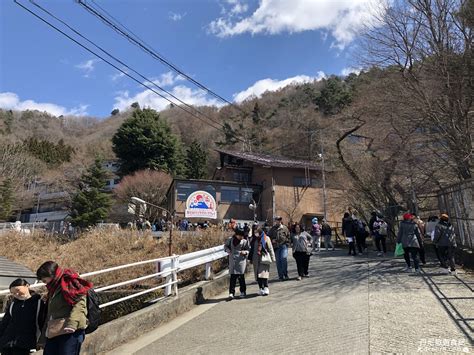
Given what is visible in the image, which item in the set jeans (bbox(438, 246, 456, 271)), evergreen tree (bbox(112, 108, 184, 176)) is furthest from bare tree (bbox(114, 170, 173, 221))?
jeans (bbox(438, 246, 456, 271))

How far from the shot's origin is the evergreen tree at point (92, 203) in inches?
1299

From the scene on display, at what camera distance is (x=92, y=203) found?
33.7m

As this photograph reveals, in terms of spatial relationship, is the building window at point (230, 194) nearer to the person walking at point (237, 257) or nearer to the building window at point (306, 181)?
the building window at point (306, 181)

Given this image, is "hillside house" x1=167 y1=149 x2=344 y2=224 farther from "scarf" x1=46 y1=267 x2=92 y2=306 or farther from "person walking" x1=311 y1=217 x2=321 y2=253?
"scarf" x1=46 y1=267 x2=92 y2=306

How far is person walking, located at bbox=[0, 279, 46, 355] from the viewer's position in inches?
150

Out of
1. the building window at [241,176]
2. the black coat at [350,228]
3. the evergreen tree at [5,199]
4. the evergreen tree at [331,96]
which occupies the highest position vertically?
the evergreen tree at [331,96]

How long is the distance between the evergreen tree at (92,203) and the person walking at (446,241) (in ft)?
94.0

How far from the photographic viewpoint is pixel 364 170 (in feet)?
68.7

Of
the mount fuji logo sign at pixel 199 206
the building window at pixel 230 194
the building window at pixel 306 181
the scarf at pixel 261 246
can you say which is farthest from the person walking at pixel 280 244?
the building window at pixel 306 181

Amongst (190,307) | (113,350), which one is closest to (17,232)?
(190,307)

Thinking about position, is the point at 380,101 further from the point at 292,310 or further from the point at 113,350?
the point at 113,350

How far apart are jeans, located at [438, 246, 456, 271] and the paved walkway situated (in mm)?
424

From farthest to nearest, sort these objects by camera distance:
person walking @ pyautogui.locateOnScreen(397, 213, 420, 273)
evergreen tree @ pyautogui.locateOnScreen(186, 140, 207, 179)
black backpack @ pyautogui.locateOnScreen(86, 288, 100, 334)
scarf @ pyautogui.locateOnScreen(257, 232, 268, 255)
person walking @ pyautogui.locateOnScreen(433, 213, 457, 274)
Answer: evergreen tree @ pyautogui.locateOnScreen(186, 140, 207, 179), person walking @ pyautogui.locateOnScreen(397, 213, 420, 273), person walking @ pyautogui.locateOnScreen(433, 213, 457, 274), scarf @ pyautogui.locateOnScreen(257, 232, 268, 255), black backpack @ pyautogui.locateOnScreen(86, 288, 100, 334)

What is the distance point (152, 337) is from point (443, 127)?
36.8ft
